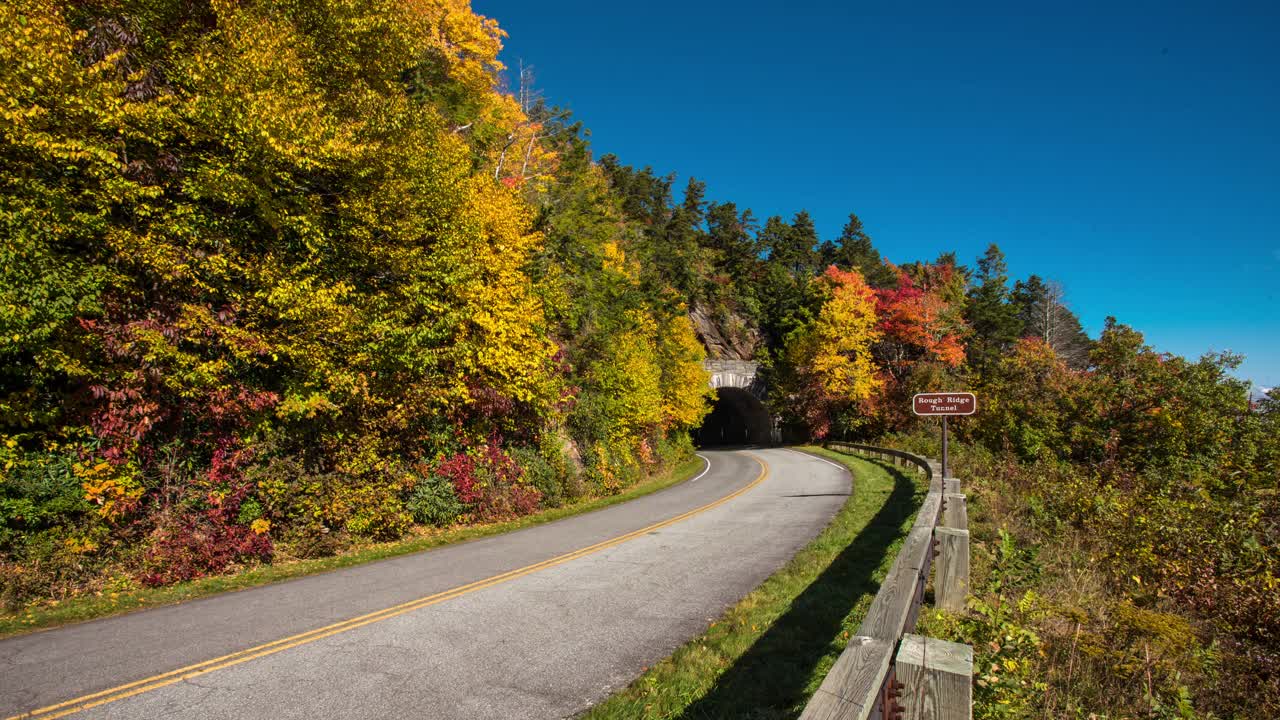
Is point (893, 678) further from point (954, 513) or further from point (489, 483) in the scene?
point (489, 483)

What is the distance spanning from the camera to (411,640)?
6.14m

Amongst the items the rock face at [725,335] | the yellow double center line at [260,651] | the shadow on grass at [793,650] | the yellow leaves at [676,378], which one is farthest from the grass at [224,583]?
the rock face at [725,335]

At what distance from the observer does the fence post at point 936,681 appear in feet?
7.27

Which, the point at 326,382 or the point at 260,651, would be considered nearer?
the point at 260,651

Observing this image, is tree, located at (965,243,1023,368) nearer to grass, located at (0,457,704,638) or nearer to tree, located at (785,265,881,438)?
tree, located at (785,265,881,438)

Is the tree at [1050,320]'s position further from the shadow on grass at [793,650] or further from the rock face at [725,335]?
the shadow on grass at [793,650]

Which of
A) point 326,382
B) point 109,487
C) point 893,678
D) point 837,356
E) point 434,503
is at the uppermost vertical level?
point 837,356

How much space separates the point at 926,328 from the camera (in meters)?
40.1

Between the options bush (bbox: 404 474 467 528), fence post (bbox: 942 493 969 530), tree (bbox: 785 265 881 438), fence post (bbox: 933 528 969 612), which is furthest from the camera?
tree (bbox: 785 265 881 438)

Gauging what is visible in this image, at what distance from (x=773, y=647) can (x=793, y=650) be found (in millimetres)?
198

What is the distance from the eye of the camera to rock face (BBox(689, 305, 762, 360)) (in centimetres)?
4853

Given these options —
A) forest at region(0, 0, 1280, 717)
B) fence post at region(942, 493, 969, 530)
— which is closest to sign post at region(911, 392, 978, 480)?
forest at region(0, 0, 1280, 717)

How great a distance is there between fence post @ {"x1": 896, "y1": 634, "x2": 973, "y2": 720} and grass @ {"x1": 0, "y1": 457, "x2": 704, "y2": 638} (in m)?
9.68

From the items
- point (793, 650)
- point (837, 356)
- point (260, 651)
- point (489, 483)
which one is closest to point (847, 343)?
point (837, 356)
